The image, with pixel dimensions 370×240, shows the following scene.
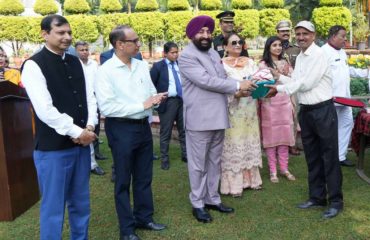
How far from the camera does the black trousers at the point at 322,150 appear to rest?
4086 mm

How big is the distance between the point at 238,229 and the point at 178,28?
2256 cm

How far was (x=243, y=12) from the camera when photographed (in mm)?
25469

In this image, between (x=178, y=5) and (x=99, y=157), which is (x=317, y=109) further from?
(x=178, y=5)

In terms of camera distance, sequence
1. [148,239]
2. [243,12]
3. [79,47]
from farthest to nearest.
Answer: [243,12]
[79,47]
[148,239]

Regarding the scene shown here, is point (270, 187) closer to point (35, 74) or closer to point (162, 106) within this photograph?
point (162, 106)

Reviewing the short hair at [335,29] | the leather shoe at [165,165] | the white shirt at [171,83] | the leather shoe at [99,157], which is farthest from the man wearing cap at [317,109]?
the leather shoe at [99,157]

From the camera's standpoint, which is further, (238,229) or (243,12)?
(243,12)

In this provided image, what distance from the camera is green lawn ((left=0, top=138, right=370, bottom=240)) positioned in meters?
3.93

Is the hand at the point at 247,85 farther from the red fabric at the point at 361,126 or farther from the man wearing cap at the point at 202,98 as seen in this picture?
the red fabric at the point at 361,126

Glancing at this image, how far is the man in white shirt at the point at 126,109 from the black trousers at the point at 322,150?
5.09 feet

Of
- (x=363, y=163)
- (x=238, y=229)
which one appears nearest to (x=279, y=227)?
(x=238, y=229)

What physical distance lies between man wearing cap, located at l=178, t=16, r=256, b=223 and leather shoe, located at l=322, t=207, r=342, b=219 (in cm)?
116

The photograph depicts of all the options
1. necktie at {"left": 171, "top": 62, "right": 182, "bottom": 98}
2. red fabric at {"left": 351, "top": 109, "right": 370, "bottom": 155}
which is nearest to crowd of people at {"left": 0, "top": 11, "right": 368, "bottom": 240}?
red fabric at {"left": 351, "top": 109, "right": 370, "bottom": 155}

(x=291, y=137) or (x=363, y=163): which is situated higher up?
(x=291, y=137)
